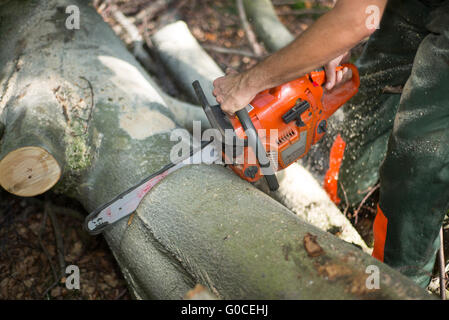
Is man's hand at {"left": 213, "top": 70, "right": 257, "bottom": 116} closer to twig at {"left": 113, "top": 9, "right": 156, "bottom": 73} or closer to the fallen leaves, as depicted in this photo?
the fallen leaves

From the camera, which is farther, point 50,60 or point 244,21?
point 244,21

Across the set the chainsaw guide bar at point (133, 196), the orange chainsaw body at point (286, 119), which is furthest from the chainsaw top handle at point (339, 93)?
the chainsaw guide bar at point (133, 196)

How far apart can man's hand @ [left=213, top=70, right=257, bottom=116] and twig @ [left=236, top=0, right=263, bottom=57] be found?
2155 mm

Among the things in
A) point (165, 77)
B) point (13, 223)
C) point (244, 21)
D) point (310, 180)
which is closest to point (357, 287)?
point (310, 180)

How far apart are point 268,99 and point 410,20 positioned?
1.07m

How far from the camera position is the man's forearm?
1.39 metres

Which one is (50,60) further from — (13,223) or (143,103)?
(13,223)

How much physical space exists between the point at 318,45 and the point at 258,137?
0.48m

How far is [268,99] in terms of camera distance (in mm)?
1818

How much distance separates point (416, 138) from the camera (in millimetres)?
1771

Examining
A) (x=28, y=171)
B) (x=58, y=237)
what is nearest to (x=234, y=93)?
(x=28, y=171)

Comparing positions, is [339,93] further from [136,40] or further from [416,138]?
[136,40]

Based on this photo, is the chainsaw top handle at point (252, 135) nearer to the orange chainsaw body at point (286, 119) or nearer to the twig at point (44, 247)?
the orange chainsaw body at point (286, 119)

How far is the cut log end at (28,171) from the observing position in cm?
187
